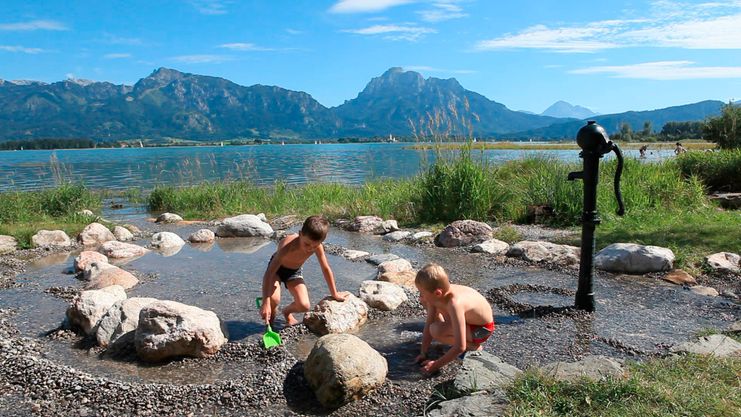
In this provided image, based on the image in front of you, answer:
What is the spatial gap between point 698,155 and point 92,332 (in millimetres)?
17102

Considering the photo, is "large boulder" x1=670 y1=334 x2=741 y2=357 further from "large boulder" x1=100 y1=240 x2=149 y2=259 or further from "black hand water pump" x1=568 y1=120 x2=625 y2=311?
"large boulder" x1=100 y1=240 x2=149 y2=259

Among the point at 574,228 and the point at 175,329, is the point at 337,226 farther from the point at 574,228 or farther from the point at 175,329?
the point at 175,329

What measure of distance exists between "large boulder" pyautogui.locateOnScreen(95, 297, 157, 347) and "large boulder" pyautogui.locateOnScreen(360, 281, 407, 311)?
231 centimetres

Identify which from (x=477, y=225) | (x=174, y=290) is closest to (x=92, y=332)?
(x=174, y=290)

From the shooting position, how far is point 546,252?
25.5ft

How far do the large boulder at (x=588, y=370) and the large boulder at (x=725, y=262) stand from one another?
4103mm

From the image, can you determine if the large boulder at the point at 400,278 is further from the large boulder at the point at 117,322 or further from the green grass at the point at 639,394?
the green grass at the point at 639,394

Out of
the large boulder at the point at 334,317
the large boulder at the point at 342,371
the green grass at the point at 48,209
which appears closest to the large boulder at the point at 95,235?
the green grass at the point at 48,209

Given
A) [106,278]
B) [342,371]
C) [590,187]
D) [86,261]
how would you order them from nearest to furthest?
[342,371], [590,187], [106,278], [86,261]

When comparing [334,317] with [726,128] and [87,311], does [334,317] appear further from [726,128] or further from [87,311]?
[726,128]

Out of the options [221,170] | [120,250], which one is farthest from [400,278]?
[221,170]

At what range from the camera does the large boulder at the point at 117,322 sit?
4.61m

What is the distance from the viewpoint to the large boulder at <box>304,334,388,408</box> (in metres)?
3.48

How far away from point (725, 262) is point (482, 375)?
5.20 m
